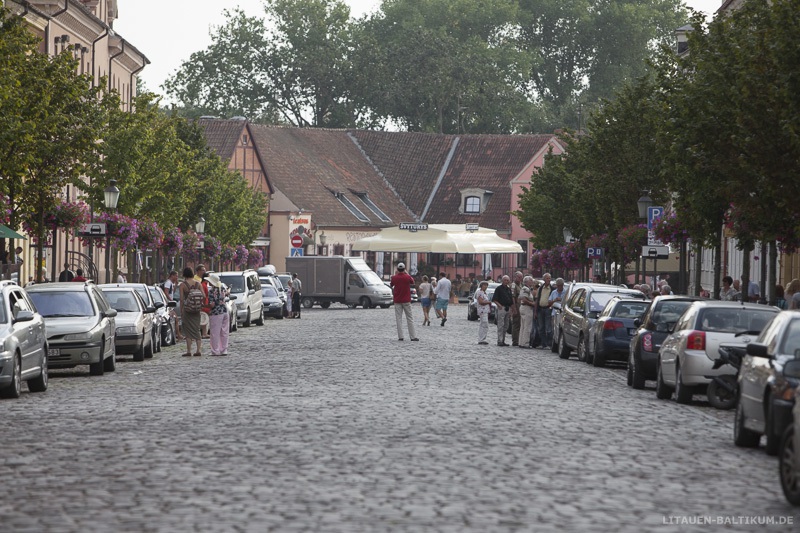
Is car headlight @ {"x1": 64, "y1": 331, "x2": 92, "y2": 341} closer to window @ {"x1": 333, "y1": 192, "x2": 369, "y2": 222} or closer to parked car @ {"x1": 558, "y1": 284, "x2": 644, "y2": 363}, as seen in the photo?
parked car @ {"x1": 558, "y1": 284, "x2": 644, "y2": 363}

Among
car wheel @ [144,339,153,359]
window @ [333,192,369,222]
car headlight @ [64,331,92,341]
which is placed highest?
window @ [333,192,369,222]

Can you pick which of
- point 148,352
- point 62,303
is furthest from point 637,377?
point 148,352

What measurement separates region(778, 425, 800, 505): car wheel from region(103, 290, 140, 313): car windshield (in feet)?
73.4

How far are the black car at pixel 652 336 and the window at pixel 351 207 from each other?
2829 inches

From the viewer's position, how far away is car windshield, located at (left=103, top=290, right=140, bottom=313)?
107 ft

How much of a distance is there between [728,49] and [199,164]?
103 feet

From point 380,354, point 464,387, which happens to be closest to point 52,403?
point 464,387

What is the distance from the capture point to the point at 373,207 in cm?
9969

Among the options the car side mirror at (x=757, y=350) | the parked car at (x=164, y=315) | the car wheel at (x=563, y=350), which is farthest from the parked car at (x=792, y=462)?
the parked car at (x=164, y=315)

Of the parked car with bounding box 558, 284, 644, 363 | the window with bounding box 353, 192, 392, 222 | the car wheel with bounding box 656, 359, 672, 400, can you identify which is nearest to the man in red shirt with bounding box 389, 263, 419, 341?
the parked car with bounding box 558, 284, 644, 363

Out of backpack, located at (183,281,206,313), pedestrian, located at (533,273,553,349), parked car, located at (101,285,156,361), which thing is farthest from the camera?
pedestrian, located at (533,273,553,349)

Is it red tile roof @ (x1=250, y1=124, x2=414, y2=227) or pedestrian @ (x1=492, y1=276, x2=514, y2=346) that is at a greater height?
red tile roof @ (x1=250, y1=124, x2=414, y2=227)

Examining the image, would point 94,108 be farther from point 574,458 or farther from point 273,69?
point 273,69

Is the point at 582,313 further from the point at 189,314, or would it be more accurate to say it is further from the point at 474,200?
the point at 474,200
